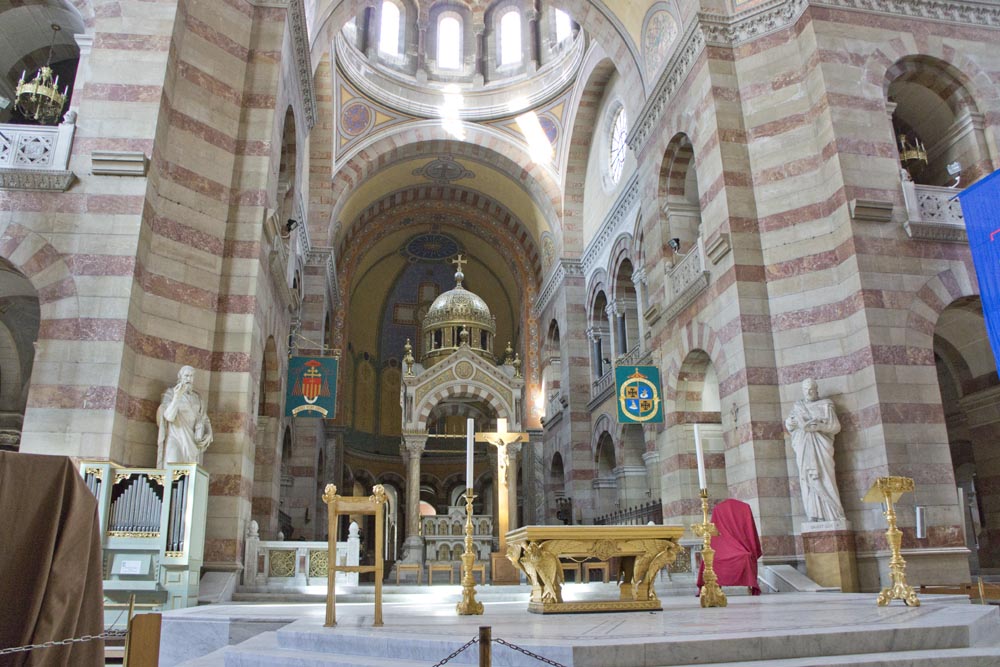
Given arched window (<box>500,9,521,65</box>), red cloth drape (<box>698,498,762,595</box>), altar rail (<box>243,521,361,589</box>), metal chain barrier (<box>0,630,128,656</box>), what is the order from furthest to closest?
arched window (<box>500,9,521,65</box>), altar rail (<box>243,521,361,589</box>), red cloth drape (<box>698,498,762,595</box>), metal chain barrier (<box>0,630,128,656</box>)

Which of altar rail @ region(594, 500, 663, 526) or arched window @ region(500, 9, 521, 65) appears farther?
arched window @ region(500, 9, 521, 65)

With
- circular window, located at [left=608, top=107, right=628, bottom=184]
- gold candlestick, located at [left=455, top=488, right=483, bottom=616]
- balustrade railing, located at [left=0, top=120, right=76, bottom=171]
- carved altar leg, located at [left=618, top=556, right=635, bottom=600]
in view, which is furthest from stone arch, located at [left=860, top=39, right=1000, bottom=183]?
balustrade railing, located at [left=0, top=120, right=76, bottom=171]

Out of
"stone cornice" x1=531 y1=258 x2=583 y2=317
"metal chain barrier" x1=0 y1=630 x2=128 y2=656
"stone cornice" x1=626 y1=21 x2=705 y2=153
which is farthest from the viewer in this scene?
"stone cornice" x1=531 y1=258 x2=583 y2=317

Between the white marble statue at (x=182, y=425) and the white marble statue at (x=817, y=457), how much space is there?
846cm

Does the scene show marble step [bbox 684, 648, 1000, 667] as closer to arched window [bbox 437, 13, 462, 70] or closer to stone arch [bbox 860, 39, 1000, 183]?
stone arch [bbox 860, 39, 1000, 183]

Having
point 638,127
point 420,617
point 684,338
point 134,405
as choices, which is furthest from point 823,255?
point 134,405

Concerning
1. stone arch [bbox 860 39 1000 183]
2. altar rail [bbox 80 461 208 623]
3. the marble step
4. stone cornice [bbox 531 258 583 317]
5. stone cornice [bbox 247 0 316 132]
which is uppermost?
stone cornice [bbox 247 0 316 132]

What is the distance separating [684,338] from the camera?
14789 millimetres

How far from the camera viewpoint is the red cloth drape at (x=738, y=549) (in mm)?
10359

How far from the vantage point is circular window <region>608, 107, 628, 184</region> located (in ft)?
70.3

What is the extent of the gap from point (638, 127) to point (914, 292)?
24.8 feet

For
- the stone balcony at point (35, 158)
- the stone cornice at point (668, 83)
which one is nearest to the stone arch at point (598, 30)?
the stone cornice at point (668, 83)

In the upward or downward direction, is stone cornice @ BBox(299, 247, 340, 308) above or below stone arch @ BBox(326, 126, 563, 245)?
below

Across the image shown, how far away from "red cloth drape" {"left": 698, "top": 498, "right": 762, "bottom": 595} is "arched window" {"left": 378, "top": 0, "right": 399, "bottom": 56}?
19945 millimetres
